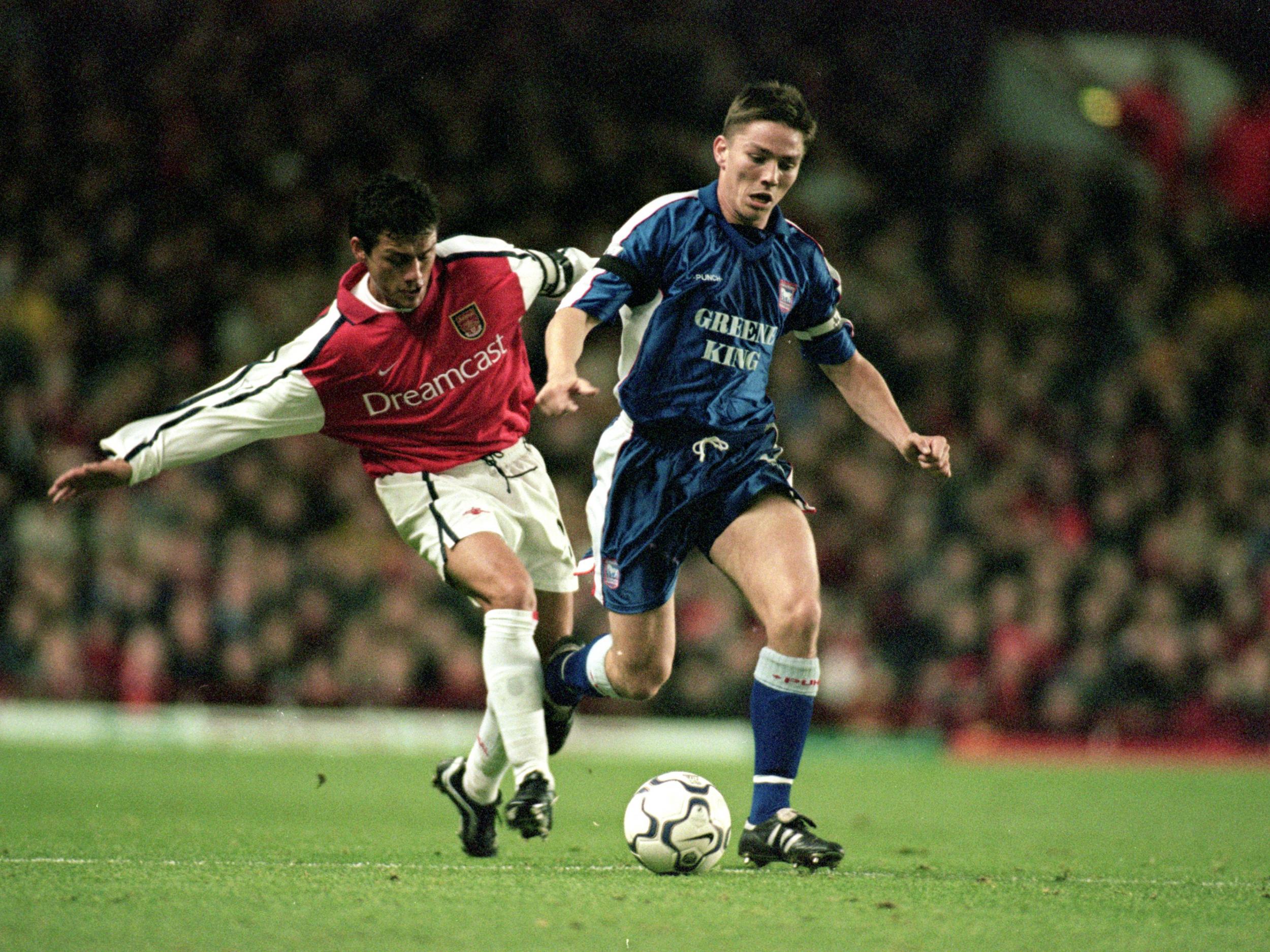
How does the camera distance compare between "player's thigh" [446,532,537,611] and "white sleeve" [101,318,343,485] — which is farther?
"player's thigh" [446,532,537,611]

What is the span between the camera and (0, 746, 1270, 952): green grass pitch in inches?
142

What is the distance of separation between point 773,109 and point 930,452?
1156 millimetres

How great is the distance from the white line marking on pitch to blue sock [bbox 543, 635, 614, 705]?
0.72 meters

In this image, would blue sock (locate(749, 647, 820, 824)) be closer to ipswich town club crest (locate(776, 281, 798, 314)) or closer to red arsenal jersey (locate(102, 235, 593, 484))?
ipswich town club crest (locate(776, 281, 798, 314))

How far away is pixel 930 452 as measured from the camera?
4941 mm

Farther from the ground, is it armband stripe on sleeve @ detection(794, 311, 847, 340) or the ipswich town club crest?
the ipswich town club crest

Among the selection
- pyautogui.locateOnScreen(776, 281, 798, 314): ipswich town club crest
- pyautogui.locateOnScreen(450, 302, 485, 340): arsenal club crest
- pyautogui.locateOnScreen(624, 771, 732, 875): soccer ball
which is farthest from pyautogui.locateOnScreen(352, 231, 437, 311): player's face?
pyautogui.locateOnScreen(624, 771, 732, 875): soccer ball

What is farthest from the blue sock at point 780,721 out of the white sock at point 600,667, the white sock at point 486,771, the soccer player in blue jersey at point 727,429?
the white sock at point 486,771

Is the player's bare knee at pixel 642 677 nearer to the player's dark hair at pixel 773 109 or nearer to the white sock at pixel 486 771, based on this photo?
the white sock at pixel 486 771

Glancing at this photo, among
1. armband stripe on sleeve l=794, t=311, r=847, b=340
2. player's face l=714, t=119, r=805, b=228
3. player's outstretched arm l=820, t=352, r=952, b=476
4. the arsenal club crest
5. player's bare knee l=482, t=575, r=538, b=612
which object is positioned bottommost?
player's bare knee l=482, t=575, r=538, b=612

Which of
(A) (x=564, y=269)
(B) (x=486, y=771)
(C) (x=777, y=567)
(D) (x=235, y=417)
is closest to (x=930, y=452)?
(C) (x=777, y=567)

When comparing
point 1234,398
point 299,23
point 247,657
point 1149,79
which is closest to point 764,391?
point 247,657

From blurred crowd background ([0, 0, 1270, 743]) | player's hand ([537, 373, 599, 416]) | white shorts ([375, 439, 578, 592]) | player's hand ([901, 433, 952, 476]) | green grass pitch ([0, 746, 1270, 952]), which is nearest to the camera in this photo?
green grass pitch ([0, 746, 1270, 952])

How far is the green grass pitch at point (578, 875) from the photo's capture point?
3598 mm
